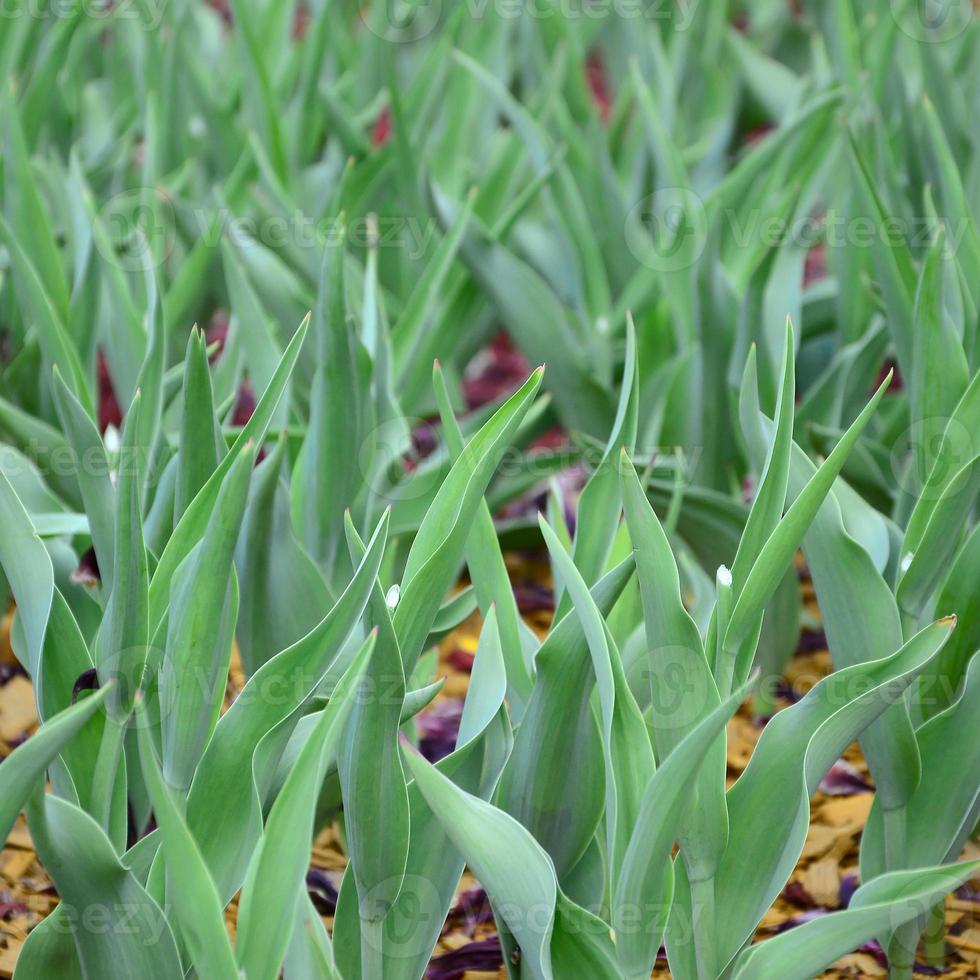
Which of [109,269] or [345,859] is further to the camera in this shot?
[109,269]

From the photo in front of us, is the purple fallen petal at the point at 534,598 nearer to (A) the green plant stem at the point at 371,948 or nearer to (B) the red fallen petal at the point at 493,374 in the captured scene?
(B) the red fallen petal at the point at 493,374

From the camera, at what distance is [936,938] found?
1057 mm

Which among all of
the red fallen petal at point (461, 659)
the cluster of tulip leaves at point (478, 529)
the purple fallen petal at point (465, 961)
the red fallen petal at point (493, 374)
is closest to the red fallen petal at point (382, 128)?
the red fallen petal at point (493, 374)

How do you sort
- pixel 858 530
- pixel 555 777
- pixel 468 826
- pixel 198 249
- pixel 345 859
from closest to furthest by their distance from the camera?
pixel 468 826 → pixel 555 777 → pixel 858 530 → pixel 345 859 → pixel 198 249

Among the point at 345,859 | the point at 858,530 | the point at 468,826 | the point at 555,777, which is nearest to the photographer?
the point at 468,826

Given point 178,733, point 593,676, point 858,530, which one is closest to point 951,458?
point 858,530

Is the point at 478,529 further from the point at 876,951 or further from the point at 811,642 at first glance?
the point at 811,642

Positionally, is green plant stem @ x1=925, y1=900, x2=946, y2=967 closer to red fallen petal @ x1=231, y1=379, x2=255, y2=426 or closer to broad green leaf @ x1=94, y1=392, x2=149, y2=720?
broad green leaf @ x1=94, y1=392, x2=149, y2=720

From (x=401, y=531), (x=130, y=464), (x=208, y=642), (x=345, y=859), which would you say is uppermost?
(x=130, y=464)

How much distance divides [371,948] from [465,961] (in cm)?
23

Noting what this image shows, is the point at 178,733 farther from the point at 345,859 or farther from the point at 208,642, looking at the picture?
the point at 345,859

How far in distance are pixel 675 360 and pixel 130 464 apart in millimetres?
854

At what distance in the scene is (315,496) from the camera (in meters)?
Result: 1.13

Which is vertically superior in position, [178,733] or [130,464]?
[130,464]
